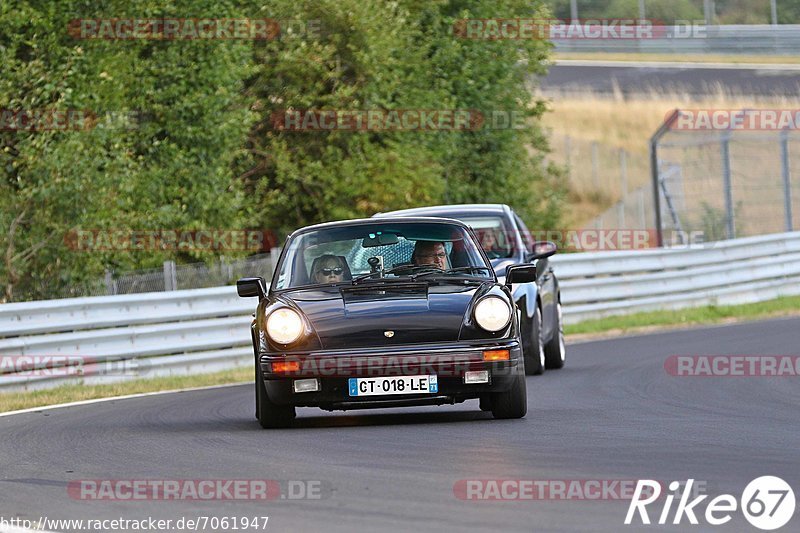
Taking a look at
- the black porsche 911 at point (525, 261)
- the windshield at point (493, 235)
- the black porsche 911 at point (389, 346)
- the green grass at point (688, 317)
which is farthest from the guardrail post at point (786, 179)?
the black porsche 911 at point (389, 346)

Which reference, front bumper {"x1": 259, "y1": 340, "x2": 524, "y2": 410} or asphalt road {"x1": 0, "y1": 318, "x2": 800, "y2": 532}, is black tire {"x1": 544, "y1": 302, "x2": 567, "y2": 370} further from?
front bumper {"x1": 259, "y1": 340, "x2": 524, "y2": 410}

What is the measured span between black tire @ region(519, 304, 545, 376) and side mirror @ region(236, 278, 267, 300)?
375 cm

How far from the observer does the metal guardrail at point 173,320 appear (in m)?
16.4

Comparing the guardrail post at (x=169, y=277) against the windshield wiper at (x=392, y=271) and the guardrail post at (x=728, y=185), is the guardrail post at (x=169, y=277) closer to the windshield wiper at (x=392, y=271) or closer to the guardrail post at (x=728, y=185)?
the guardrail post at (x=728, y=185)

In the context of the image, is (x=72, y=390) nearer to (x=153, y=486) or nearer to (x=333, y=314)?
(x=333, y=314)

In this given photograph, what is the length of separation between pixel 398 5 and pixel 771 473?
26.8 metres

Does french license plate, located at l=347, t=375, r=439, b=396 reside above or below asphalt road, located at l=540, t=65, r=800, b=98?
below

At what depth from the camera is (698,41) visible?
5553 centimetres

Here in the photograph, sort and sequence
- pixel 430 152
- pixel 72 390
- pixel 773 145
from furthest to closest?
pixel 430 152, pixel 773 145, pixel 72 390

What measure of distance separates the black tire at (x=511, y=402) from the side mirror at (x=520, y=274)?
994 mm

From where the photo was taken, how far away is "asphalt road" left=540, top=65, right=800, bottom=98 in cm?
5091

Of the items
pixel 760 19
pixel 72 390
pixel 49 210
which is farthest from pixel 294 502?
pixel 760 19

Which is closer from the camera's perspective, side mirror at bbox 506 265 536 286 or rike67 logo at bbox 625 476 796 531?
rike67 logo at bbox 625 476 796 531

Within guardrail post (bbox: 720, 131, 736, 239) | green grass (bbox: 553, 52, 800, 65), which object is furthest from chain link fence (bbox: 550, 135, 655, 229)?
guardrail post (bbox: 720, 131, 736, 239)
